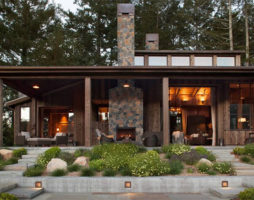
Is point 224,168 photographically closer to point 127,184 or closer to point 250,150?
point 250,150

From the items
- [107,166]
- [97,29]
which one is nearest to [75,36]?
[97,29]

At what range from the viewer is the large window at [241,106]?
533 inches

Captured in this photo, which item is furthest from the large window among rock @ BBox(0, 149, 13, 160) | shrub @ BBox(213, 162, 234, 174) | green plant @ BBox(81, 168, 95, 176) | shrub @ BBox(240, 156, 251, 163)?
rock @ BBox(0, 149, 13, 160)

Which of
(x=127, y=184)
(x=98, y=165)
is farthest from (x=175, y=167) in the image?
(x=98, y=165)

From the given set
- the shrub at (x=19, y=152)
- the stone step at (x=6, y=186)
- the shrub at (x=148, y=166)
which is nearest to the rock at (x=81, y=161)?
the shrub at (x=148, y=166)

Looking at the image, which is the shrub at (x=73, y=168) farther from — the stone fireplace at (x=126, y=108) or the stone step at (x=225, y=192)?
the stone fireplace at (x=126, y=108)

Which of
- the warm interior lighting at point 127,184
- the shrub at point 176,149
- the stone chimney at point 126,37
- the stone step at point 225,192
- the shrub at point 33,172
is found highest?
the stone chimney at point 126,37

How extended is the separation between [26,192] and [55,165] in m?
1.70

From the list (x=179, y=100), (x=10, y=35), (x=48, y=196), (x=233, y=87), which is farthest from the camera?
(x=10, y=35)

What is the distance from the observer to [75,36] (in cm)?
2502

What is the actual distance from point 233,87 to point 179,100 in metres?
3.53

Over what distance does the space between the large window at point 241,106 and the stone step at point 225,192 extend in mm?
6311

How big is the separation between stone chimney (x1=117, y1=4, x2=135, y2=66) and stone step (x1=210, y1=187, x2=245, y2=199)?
28.4 ft

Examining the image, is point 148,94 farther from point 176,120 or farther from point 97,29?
point 97,29
